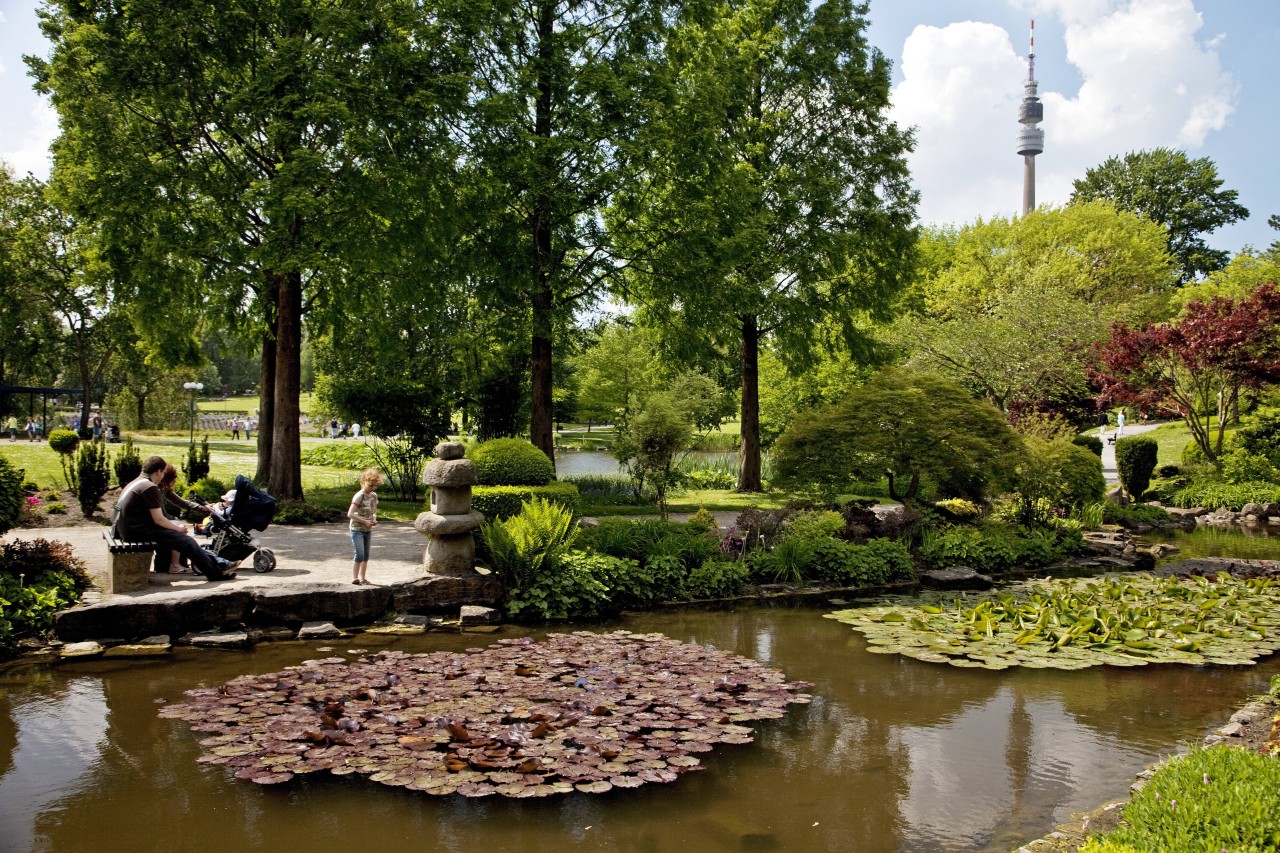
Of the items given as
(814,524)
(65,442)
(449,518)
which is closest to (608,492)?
(814,524)

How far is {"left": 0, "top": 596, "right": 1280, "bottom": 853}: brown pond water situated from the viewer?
16.5 ft

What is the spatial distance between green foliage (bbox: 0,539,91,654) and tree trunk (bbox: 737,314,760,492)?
15.0 metres

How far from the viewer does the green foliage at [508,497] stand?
461 inches

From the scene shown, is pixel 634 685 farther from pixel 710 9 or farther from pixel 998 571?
pixel 710 9

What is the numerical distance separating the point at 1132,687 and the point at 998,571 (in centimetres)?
563

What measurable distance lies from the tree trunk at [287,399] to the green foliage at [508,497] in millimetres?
5990

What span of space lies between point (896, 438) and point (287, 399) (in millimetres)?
11542

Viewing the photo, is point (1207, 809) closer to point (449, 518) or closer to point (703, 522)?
point (449, 518)

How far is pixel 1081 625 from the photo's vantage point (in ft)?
32.0

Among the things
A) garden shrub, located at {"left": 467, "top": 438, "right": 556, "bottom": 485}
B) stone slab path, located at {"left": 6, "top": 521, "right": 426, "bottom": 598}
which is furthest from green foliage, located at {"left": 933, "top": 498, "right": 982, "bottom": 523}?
stone slab path, located at {"left": 6, "top": 521, "right": 426, "bottom": 598}

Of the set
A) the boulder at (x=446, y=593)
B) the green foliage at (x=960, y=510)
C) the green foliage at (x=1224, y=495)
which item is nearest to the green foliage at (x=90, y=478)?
the boulder at (x=446, y=593)

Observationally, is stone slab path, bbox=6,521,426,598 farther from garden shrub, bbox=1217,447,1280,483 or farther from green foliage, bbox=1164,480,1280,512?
garden shrub, bbox=1217,447,1280,483

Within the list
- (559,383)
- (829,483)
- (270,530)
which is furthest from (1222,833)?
(559,383)

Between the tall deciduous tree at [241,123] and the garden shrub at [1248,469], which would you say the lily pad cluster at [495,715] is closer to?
the tall deciduous tree at [241,123]
